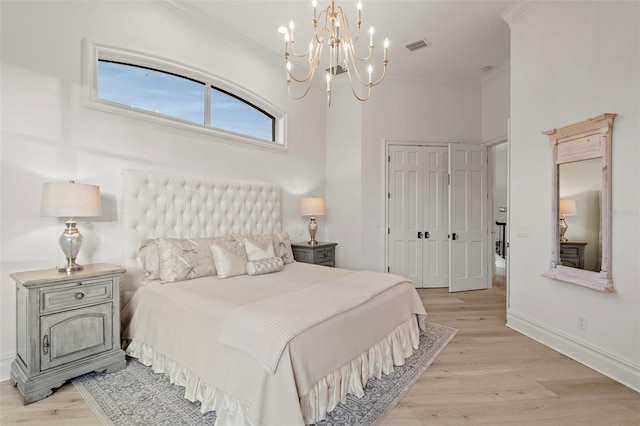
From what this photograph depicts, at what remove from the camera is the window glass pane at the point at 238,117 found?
148 inches

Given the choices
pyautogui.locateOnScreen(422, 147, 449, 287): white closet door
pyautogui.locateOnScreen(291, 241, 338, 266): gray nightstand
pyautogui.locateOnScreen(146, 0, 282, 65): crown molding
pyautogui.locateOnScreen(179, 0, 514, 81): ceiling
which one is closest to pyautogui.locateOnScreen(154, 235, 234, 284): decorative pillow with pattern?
pyautogui.locateOnScreen(291, 241, 338, 266): gray nightstand

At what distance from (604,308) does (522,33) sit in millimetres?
2831

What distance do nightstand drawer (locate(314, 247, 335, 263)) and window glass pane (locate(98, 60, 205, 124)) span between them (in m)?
2.21

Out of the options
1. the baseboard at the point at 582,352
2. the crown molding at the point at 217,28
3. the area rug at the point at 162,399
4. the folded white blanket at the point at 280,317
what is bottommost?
the area rug at the point at 162,399

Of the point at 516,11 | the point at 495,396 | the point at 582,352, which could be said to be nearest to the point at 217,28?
the point at 516,11

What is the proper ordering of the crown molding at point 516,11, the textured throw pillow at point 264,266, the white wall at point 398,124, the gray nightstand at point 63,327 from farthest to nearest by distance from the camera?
1. the white wall at point 398,124
2. the crown molding at point 516,11
3. the textured throw pillow at point 264,266
4. the gray nightstand at point 63,327

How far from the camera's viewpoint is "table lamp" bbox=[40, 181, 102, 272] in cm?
223

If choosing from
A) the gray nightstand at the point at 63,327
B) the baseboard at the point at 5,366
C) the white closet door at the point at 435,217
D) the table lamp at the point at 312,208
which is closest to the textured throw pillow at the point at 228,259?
the gray nightstand at the point at 63,327

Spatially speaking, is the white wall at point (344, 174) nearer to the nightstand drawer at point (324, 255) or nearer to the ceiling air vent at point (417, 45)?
the nightstand drawer at point (324, 255)

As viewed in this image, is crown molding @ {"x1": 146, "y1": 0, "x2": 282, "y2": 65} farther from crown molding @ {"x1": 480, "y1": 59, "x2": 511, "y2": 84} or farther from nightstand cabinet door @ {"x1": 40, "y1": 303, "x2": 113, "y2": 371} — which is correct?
crown molding @ {"x1": 480, "y1": 59, "x2": 511, "y2": 84}

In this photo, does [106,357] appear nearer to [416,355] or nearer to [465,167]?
[416,355]

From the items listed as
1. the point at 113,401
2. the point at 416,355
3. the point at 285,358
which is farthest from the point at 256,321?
the point at 416,355

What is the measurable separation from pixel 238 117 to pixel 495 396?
3.87m

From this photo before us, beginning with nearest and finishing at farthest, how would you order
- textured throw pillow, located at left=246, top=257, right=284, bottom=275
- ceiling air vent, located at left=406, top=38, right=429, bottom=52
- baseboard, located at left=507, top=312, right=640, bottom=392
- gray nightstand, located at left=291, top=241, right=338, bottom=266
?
baseboard, located at left=507, top=312, right=640, bottom=392
textured throw pillow, located at left=246, top=257, right=284, bottom=275
ceiling air vent, located at left=406, top=38, right=429, bottom=52
gray nightstand, located at left=291, top=241, right=338, bottom=266
